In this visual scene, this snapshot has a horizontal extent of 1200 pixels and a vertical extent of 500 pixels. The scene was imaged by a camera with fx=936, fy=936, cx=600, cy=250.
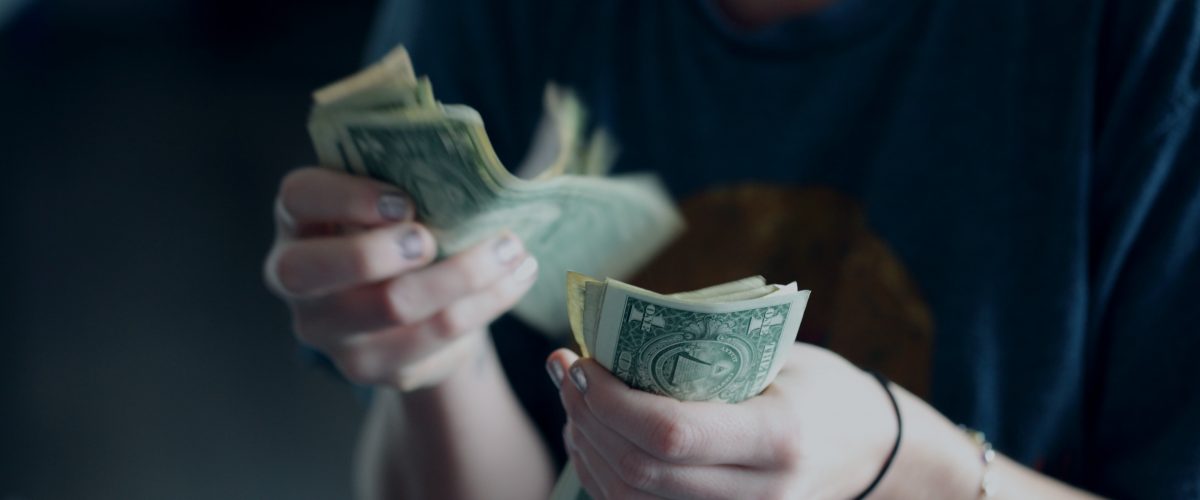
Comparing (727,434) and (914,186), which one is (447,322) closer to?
(727,434)

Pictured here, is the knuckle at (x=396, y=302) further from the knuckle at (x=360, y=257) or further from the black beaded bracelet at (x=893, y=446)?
the black beaded bracelet at (x=893, y=446)

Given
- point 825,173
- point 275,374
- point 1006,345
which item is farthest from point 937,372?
point 275,374

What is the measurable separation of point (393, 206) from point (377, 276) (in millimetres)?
36

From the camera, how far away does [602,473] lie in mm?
372

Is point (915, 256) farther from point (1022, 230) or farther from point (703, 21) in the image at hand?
point (703, 21)

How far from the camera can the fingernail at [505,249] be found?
46 cm

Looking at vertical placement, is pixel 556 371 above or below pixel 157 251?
above

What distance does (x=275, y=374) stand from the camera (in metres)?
1.70

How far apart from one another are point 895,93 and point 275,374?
1.36 meters

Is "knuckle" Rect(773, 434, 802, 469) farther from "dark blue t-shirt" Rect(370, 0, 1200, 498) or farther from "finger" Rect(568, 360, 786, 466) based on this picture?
"dark blue t-shirt" Rect(370, 0, 1200, 498)

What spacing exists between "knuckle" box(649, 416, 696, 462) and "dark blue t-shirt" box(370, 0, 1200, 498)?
0.60 ft

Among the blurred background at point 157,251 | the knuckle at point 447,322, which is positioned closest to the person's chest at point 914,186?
the knuckle at point 447,322

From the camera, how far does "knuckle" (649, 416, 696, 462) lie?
336mm

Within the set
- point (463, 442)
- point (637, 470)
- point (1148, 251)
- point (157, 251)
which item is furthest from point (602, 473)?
point (157, 251)
